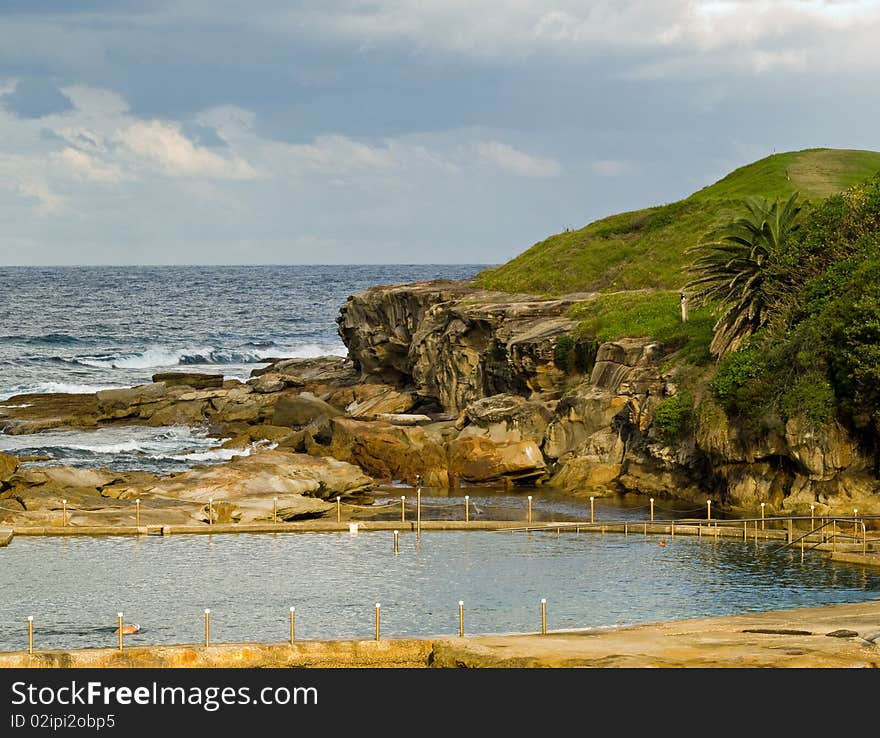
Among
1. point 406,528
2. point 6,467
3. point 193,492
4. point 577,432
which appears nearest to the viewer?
point 406,528

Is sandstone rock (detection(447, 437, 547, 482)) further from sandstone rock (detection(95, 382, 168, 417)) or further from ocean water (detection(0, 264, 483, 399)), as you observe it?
ocean water (detection(0, 264, 483, 399))

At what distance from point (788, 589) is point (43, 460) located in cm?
4096

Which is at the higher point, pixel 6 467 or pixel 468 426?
pixel 468 426

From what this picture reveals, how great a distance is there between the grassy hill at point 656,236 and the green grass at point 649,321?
39.5 ft

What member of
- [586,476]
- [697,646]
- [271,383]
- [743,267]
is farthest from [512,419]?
[697,646]

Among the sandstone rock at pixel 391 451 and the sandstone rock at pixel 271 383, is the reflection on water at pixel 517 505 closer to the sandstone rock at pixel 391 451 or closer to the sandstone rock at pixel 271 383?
the sandstone rock at pixel 391 451

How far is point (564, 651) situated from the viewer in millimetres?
24922

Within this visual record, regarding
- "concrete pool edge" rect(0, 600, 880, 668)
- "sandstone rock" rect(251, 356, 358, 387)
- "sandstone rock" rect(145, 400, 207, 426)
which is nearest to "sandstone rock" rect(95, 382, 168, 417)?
"sandstone rock" rect(145, 400, 207, 426)

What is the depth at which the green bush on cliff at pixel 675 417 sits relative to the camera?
166 ft

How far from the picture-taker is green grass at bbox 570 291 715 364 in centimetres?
5606

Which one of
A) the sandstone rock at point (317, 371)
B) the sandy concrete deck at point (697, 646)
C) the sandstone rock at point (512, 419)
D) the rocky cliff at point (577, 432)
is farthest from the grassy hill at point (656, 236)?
the sandy concrete deck at point (697, 646)

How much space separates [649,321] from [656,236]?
30.1m

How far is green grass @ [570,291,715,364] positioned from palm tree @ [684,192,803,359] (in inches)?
88.0

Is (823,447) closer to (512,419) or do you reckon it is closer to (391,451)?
(512,419)
